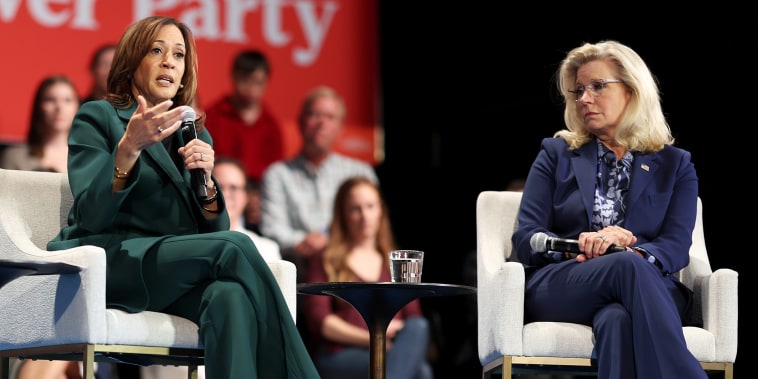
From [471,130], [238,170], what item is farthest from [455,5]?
[238,170]

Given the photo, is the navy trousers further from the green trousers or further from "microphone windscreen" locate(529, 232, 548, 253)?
the green trousers

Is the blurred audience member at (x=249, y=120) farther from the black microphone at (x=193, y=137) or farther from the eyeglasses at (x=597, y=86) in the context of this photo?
the black microphone at (x=193, y=137)

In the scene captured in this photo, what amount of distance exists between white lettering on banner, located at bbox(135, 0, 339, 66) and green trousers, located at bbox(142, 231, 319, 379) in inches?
130

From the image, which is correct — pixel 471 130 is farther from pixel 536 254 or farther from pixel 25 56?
pixel 536 254

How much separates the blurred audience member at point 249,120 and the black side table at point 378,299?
274 cm

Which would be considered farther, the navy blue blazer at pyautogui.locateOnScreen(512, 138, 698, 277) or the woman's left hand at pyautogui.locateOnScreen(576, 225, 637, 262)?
the navy blue blazer at pyautogui.locateOnScreen(512, 138, 698, 277)

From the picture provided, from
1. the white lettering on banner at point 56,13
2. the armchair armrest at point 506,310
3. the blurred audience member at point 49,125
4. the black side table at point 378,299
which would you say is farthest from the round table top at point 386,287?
the white lettering on banner at point 56,13

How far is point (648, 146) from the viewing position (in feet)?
12.8

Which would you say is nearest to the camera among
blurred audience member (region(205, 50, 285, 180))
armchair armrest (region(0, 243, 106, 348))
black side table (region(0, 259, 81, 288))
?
black side table (region(0, 259, 81, 288))

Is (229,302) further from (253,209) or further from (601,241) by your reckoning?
(253,209)

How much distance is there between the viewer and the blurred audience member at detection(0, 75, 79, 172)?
5.68m

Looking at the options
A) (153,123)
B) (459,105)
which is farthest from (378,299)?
(459,105)

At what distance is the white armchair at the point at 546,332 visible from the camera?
3449 millimetres

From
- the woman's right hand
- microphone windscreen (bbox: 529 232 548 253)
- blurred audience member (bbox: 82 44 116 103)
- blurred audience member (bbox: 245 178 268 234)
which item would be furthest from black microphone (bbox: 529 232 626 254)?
blurred audience member (bbox: 82 44 116 103)
